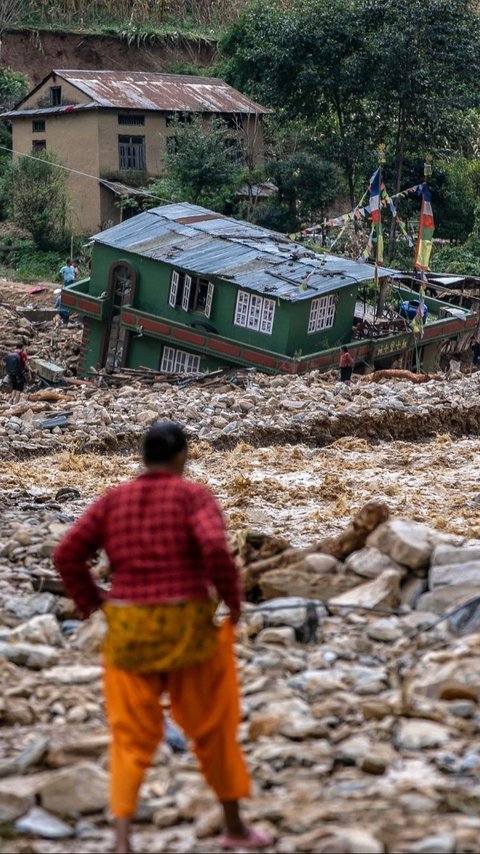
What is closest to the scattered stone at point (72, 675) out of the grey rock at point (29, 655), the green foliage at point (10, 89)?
the grey rock at point (29, 655)

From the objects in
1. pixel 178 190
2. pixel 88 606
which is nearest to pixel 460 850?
pixel 88 606

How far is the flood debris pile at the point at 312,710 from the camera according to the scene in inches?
182

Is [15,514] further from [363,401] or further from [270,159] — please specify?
[270,159]

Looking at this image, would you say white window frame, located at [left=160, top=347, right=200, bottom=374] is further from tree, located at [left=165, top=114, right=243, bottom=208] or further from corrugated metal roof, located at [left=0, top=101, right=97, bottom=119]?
corrugated metal roof, located at [left=0, top=101, right=97, bottom=119]

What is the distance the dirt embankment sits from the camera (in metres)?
47.5

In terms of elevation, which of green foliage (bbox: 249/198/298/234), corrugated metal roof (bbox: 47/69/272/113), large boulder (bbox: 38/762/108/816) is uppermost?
corrugated metal roof (bbox: 47/69/272/113)

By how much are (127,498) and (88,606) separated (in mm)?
496

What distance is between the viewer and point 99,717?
5707 mm

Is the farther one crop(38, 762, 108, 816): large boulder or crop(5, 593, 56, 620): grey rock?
crop(5, 593, 56, 620): grey rock

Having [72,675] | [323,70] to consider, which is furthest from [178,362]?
[72,675]

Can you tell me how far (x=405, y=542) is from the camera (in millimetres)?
7059

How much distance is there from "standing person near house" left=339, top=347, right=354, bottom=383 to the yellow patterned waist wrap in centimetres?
1852

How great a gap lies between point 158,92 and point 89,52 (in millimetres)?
10802

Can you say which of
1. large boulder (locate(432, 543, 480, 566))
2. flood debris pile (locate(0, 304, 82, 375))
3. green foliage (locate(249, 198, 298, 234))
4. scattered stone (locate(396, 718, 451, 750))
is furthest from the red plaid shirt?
green foliage (locate(249, 198, 298, 234))
